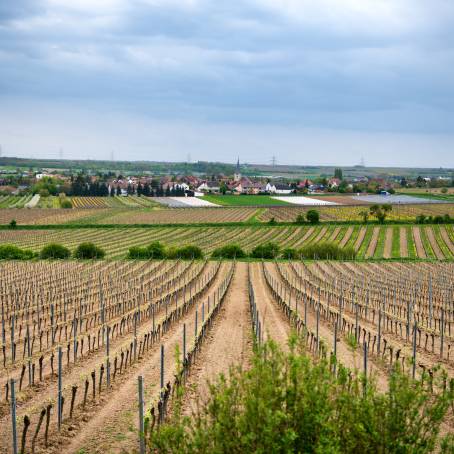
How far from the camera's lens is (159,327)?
74.9 feet

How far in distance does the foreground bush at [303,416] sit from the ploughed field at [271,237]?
50.5 meters

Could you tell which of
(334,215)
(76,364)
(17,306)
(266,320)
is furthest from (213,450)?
(334,215)

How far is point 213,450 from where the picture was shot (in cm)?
778

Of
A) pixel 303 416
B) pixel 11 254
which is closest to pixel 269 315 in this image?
pixel 303 416

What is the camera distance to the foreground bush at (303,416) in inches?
302

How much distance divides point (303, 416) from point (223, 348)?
1337 cm

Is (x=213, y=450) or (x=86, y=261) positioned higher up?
(x=213, y=450)

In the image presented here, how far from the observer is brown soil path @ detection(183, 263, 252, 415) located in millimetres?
15734

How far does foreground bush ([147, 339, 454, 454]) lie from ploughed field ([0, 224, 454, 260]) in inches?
1989

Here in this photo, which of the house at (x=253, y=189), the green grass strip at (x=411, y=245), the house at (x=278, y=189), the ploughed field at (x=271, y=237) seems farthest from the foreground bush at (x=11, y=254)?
the house at (x=278, y=189)

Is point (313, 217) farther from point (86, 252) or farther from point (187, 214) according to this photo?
point (86, 252)

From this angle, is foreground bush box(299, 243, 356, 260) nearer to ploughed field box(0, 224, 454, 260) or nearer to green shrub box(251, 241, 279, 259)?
ploughed field box(0, 224, 454, 260)

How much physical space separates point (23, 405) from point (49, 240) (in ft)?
191

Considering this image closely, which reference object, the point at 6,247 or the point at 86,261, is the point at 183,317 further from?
the point at 6,247
